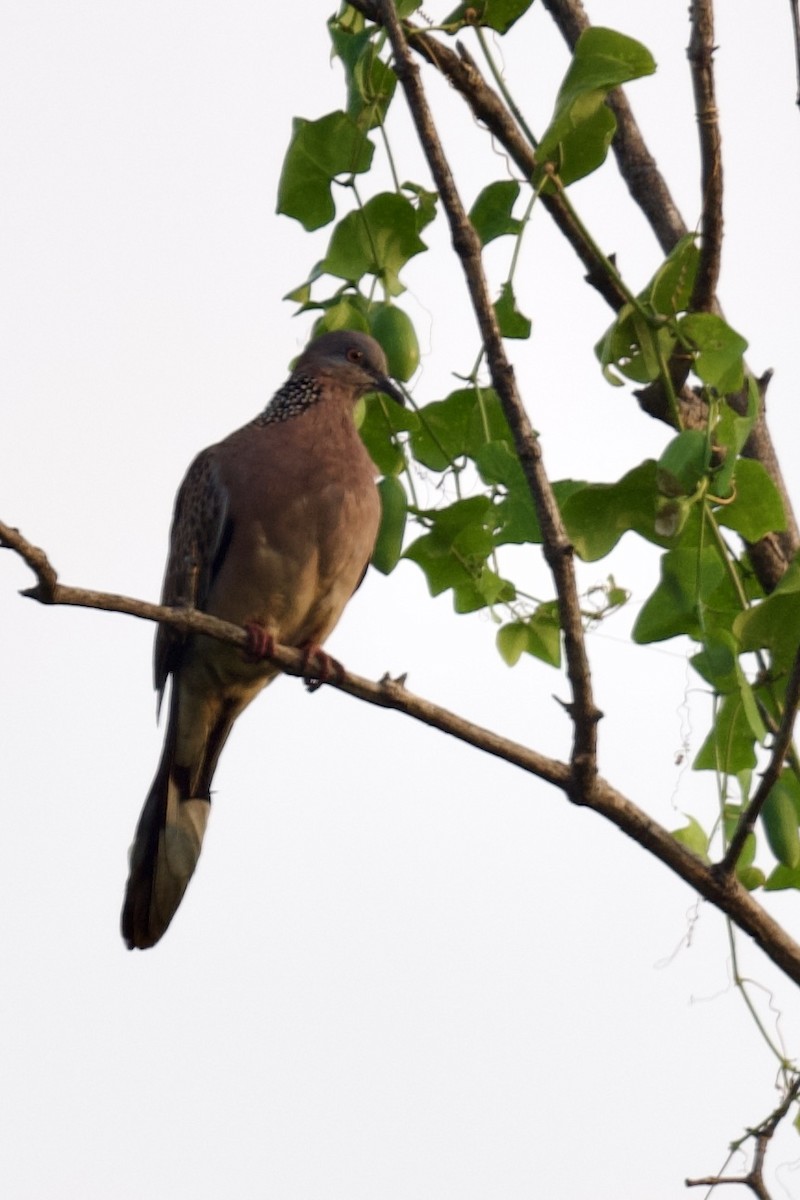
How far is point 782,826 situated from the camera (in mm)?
2887

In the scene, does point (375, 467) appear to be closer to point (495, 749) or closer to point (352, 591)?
point (352, 591)

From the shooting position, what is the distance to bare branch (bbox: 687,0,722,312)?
3.02 meters

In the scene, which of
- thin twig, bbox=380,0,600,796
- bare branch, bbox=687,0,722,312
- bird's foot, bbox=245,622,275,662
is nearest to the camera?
thin twig, bbox=380,0,600,796

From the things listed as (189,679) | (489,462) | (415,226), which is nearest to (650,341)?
(489,462)

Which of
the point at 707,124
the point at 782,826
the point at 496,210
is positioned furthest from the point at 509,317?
the point at 782,826

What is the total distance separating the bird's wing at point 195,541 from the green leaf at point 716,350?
65.8 inches

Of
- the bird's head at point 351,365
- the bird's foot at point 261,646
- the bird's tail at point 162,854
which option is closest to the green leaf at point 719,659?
the bird's foot at point 261,646

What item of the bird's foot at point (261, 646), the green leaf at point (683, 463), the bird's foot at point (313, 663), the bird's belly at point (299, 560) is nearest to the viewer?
the green leaf at point (683, 463)

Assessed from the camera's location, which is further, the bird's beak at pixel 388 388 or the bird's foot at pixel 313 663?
the bird's beak at pixel 388 388

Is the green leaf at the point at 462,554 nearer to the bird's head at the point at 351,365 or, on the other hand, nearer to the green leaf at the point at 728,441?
the green leaf at the point at 728,441

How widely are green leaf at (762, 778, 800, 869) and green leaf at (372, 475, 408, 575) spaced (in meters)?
0.89

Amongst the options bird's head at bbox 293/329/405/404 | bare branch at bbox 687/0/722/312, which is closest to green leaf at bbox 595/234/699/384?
bare branch at bbox 687/0/722/312

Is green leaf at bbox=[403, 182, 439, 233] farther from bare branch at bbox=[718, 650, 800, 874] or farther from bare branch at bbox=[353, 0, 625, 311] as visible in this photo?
bare branch at bbox=[718, 650, 800, 874]

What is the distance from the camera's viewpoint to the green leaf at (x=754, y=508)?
289 cm
